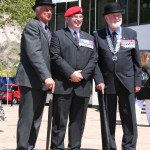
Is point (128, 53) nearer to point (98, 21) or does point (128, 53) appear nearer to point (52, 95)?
point (52, 95)

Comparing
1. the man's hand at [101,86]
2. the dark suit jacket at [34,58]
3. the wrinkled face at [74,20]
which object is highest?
the wrinkled face at [74,20]

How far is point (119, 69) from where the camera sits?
26.6 ft

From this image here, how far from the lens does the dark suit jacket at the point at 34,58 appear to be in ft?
23.7

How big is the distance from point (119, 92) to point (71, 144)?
0.96 metres

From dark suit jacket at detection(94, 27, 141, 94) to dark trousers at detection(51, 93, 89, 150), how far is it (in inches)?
19.7

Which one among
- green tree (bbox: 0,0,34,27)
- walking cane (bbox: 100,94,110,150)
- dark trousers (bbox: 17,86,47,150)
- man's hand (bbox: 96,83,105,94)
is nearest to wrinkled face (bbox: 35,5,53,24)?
dark trousers (bbox: 17,86,47,150)

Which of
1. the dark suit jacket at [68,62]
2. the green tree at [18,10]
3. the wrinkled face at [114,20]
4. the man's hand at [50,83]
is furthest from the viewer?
the green tree at [18,10]

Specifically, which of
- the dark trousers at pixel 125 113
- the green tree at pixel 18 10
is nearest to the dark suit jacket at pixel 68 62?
the dark trousers at pixel 125 113

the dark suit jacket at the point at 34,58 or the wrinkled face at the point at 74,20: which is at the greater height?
the wrinkled face at the point at 74,20

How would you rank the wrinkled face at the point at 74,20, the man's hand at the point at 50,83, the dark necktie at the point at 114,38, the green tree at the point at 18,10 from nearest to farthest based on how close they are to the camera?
the man's hand at the point at 50,83
the wrinkled face at the point at 74,20
the dark necktie at the point at 114,38
the green tree at the point at 18,10

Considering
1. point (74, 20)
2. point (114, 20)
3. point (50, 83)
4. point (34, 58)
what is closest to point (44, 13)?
point (74, 20)

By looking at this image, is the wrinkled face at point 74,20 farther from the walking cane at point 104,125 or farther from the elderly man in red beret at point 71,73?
the walking cane at point 104,125

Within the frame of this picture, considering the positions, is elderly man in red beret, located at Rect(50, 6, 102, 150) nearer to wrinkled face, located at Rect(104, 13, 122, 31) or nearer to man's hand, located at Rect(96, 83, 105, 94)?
man's hand, located at Rect(96, 83, 105, 94)

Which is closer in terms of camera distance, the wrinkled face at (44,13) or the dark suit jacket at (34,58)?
the dark suit jacket at (34,58)
